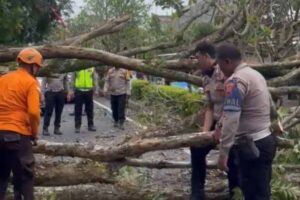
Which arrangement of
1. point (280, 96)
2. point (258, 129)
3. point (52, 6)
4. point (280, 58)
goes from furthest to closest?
point (52, 6) < point (280, 58) < point (280, 96) < point (258, 129)

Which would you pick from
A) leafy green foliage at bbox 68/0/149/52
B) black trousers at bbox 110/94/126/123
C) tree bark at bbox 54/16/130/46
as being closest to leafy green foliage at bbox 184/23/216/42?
tree bark at bbox 54/16/130/46

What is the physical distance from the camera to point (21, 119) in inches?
266

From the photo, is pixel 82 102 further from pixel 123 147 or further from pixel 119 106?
pixel 123 147

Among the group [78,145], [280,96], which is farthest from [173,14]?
[78,145]

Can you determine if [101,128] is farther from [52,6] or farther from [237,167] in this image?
[237,167]

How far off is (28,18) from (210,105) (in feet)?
13.6

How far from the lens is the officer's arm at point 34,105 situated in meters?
6.59

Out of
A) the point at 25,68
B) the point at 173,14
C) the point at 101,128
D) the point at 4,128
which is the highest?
the point at 173,14

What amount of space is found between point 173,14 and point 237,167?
329 cm

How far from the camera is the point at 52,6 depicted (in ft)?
36.4

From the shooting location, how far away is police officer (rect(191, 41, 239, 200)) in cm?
716

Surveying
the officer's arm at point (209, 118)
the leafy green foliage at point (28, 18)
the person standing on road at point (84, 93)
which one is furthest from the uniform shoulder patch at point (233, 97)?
the person standing on road at point (84, 93)

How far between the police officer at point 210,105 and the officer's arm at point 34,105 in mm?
1732

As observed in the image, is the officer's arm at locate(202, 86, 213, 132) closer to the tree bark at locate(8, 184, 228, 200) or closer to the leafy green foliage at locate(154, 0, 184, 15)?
the tree bark at locate(8, 184, 228, 200)
